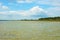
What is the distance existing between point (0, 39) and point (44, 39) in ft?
4.88

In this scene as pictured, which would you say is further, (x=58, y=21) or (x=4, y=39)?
(x=58, y=21)

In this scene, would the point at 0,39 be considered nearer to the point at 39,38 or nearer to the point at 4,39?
the point at 4,39

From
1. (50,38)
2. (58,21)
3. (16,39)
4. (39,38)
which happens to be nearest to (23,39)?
(16,39)

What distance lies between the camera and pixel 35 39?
5.27 metres

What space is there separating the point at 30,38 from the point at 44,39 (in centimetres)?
50

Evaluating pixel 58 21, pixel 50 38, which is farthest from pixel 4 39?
pixel 58 21

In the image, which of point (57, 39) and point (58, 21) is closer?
point (57, 39)

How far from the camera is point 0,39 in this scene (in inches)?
205

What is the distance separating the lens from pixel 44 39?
5270 mm

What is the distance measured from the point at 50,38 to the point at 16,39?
1188 millimetres

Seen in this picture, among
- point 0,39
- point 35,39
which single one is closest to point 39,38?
point 35,39

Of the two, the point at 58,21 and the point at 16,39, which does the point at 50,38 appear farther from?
the point at 58,21

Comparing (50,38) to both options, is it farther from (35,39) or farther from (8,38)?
(8,38)

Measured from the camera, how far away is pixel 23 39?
524 cm
